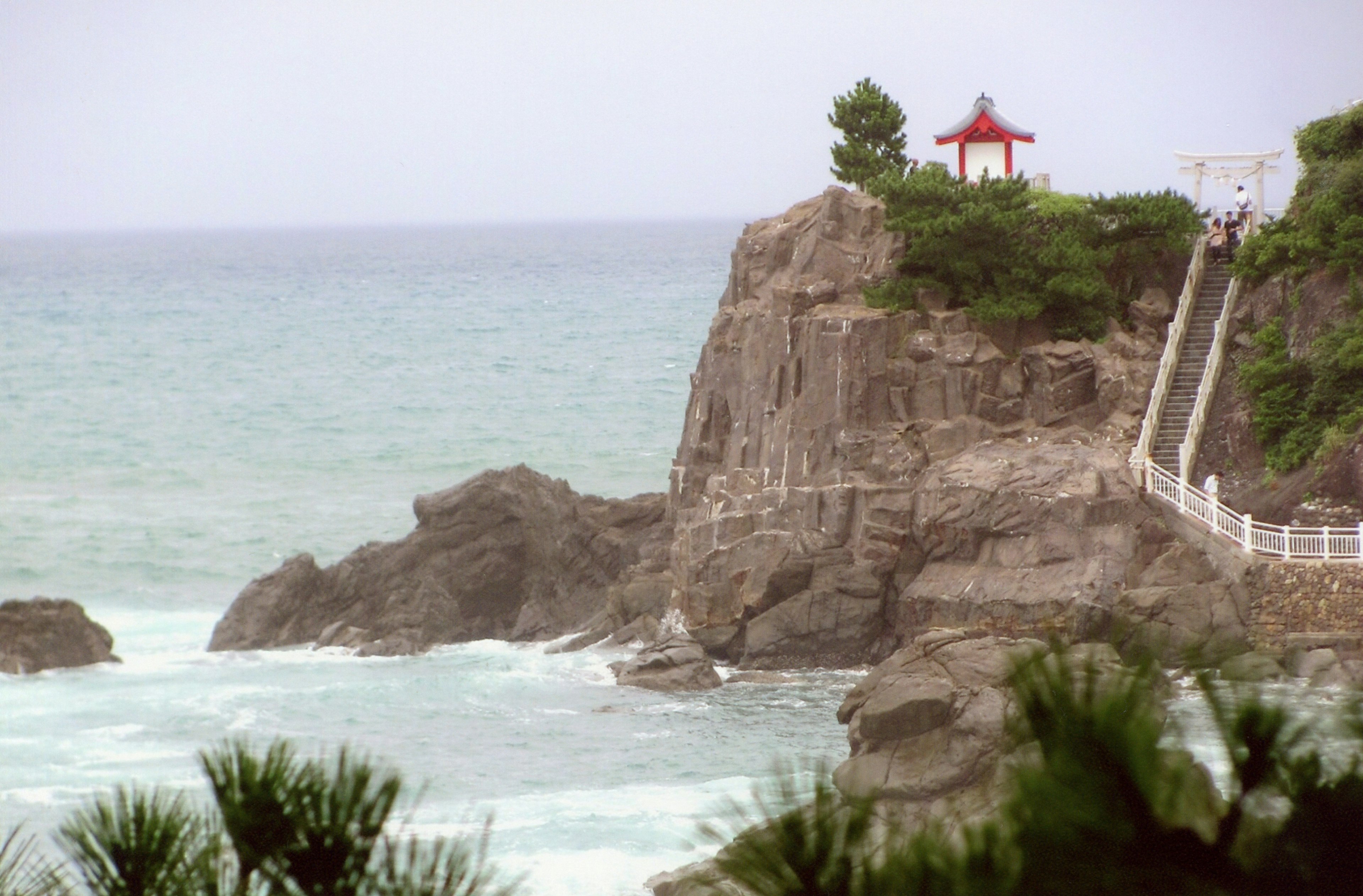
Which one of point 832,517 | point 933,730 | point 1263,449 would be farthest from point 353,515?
point 933,730

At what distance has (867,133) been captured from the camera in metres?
41.7

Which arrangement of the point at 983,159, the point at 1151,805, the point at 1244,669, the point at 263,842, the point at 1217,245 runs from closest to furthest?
the point at 1244,669
the point at 1151,805
the point at 263,842
the point at 1217,245
the point at 983,159

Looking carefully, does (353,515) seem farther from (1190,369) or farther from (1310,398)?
(1310,398)

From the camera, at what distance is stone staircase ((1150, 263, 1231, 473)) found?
34.6 meters

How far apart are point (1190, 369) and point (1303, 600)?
23.3 feet

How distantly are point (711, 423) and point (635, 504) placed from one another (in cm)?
532

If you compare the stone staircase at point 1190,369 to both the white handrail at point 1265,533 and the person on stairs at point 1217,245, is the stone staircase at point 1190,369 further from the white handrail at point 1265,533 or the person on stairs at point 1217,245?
the white handrail at point 1265,533

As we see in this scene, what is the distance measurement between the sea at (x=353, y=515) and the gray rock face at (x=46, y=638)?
0.45 m

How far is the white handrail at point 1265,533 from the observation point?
101ft

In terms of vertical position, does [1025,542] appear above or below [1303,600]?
above

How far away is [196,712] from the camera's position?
34.9 metres

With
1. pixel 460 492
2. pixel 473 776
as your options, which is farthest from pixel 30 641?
pixel 473 776

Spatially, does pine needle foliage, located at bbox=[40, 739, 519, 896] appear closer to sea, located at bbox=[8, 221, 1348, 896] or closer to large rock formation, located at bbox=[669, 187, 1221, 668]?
sea, located at bbox=[8, 221, 1348, 896]

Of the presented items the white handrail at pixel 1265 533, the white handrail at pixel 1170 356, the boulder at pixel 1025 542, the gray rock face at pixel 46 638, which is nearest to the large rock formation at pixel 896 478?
the boulder at pixel 1025 542
